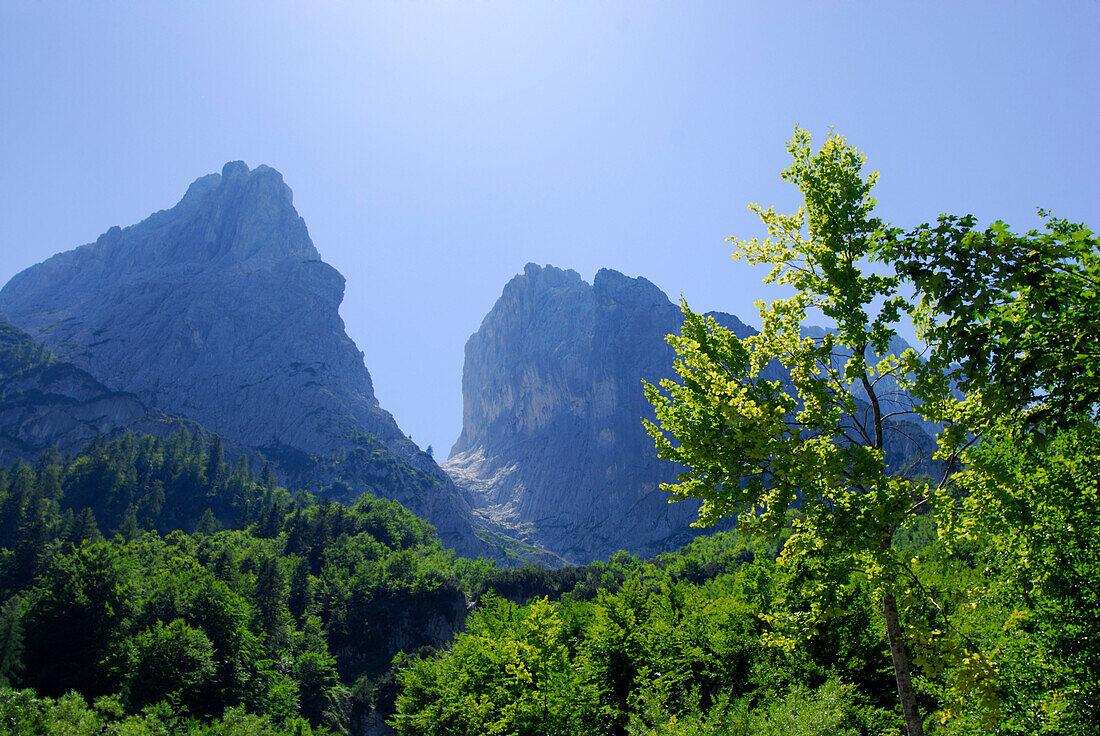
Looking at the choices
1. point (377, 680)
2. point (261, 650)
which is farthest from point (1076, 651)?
point (377, 680)

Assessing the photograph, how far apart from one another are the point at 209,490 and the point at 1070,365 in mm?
151986

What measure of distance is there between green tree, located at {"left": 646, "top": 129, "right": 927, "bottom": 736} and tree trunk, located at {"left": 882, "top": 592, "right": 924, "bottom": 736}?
0.07 feet

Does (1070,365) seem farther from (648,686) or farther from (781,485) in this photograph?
(648,686)

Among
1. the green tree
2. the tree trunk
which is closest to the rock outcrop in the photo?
the green tree

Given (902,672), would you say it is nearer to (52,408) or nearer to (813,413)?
(813,413)

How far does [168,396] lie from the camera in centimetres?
19438

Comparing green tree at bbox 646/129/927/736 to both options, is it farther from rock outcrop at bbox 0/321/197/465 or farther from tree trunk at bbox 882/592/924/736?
rock outcrop at bbox 0/321/197/465

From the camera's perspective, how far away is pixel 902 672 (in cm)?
998

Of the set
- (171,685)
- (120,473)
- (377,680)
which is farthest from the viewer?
(120,473)

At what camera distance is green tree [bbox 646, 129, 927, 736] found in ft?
32.9

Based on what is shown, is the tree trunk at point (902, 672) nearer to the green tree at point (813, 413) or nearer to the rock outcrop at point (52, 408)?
the green tree at point (813, 413)

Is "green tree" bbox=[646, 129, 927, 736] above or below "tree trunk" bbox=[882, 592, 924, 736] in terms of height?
above

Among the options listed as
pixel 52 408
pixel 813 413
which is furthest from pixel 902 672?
pixel 52 408

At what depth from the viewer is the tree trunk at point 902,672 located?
9.66 meters
